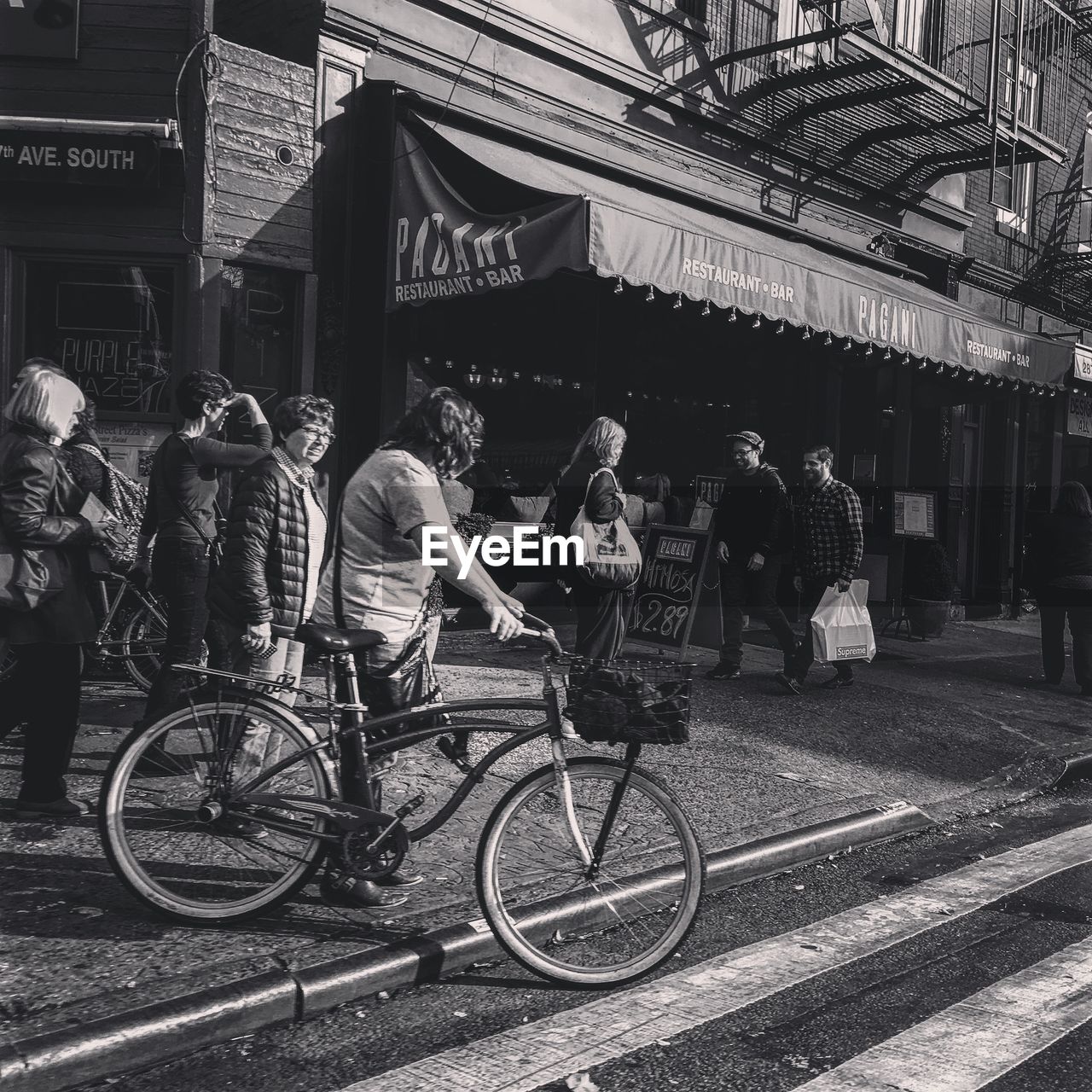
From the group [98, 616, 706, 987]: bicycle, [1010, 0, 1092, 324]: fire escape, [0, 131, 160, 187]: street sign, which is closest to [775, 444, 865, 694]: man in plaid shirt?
[98, 616, 706, 987]: bicycle

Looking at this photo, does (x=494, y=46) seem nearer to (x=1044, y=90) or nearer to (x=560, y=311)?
(x=560, y=311)

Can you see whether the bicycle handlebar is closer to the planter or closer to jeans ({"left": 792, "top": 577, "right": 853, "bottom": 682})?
jeans ({"left": 792, "top": 577, "right": 853, "bottom": 682})

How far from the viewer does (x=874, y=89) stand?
485 inches

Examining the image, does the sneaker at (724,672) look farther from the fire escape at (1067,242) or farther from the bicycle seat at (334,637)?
the fire escape at (1067,242)

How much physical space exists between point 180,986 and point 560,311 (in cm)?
816

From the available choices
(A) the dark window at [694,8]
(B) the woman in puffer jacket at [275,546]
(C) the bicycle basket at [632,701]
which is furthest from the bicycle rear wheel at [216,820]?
(A) the dark window at [694,8]

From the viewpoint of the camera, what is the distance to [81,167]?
26.6 ft

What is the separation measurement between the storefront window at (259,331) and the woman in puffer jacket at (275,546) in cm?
360

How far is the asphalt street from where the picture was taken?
320 cm

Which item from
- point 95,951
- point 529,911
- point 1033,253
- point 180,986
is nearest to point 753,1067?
point 529,911

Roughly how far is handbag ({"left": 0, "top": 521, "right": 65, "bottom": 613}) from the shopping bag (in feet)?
19.0

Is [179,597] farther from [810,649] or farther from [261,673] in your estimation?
[810,649]

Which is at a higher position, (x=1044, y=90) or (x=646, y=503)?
(x=1044, y=90)

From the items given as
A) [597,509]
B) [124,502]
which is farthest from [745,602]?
[124,502]
